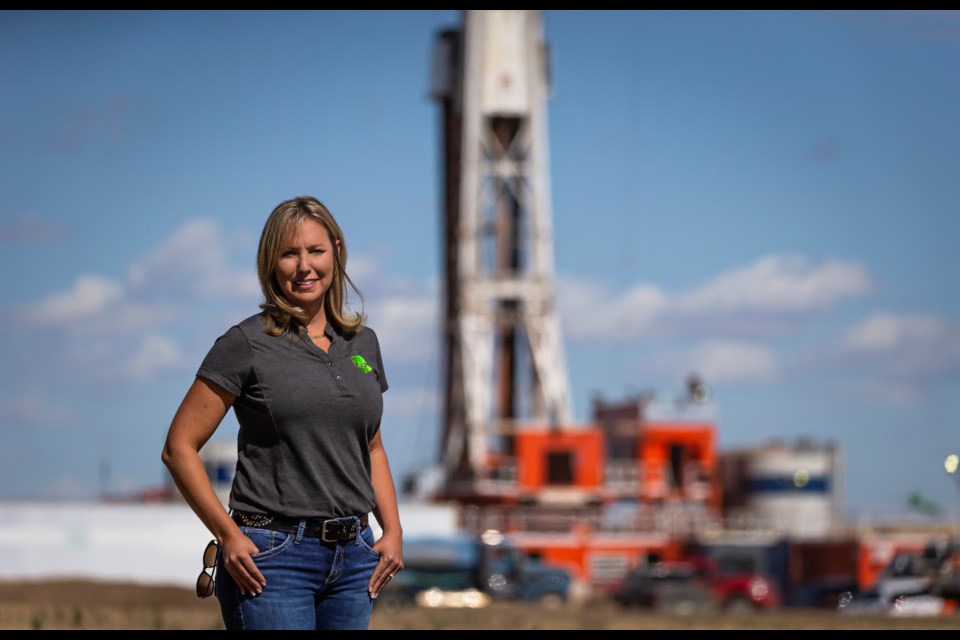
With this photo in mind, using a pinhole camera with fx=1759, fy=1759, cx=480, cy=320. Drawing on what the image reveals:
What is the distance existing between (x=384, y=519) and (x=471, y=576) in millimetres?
37569

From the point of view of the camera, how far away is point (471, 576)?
141 ft

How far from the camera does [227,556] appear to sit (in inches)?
208

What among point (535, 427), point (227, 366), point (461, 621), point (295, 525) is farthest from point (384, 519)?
point (535, 427)

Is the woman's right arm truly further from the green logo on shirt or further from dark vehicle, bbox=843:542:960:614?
dark vehicle, bbox=843:542:960:614

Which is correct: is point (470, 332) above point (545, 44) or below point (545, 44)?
below

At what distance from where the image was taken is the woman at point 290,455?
5.39m

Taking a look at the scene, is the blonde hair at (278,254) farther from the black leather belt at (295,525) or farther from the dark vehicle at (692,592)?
the dark vehicle at (692,592)

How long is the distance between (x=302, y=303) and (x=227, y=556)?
885 mm

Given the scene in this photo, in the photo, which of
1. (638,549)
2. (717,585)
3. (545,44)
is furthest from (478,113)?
(717,585)

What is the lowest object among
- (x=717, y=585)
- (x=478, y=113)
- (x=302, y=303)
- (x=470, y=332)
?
(x=717, y=585)
